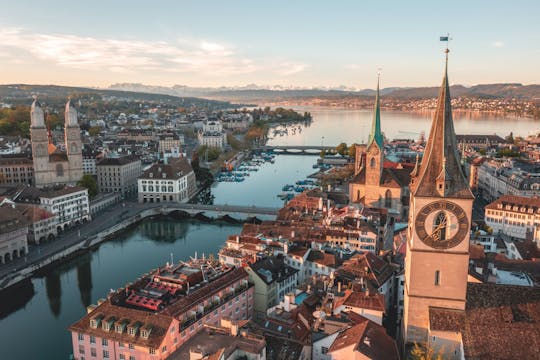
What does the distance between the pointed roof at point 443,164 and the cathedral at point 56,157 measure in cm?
4439

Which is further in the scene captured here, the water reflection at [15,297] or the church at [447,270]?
the water reflection at [15,297]

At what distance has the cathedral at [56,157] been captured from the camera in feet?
163

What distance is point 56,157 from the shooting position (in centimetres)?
5225

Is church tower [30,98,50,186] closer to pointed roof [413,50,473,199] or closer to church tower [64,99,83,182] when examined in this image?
church tower [64,99,83,182]

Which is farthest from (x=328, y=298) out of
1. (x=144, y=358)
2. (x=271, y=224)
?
(x=271, y=224)

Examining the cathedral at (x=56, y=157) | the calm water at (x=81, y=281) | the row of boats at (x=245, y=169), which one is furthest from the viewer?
the row of boats at (x=245, y=169)

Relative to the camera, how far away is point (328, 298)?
21.2 metres

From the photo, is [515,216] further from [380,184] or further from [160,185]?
[160,185]

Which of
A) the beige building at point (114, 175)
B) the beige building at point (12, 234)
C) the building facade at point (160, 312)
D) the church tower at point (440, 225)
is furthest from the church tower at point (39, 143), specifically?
the church tower at point (440, 225)

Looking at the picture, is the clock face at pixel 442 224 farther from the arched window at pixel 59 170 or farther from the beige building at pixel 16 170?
the beige building at pixel 16 170

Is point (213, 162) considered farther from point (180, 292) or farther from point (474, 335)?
point (474, 335)

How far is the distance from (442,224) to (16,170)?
53049 mm

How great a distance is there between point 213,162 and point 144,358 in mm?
64002

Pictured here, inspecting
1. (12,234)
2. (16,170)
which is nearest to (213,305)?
(12,234)
